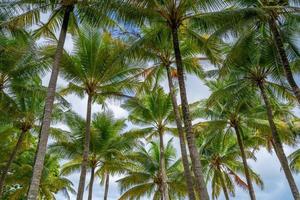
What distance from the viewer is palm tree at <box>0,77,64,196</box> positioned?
1759 centimetres

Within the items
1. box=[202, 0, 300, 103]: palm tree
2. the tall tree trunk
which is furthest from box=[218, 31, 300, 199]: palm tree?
the tall tree trunk

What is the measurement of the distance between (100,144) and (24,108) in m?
4.99

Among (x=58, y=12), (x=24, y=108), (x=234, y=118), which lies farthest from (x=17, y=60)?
(x=234, y=118)

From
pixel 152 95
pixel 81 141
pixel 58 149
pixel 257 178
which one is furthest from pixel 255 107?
pixel 58 149

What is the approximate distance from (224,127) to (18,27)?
13.1 metres

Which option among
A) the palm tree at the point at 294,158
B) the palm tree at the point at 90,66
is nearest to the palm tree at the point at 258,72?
the palm tree at the point at 90,66

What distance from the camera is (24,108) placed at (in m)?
20.1

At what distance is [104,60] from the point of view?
1681 cm

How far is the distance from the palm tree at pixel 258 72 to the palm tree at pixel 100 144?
8595mm

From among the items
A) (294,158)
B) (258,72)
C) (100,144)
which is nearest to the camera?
(258,72)

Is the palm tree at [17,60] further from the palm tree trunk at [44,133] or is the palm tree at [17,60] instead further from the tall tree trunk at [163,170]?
the tall tree trunk at [163,170]

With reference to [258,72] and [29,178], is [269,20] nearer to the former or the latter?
[258,72]

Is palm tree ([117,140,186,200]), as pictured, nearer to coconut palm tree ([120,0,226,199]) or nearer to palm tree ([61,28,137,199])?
palm tree ([61,28,137,199])

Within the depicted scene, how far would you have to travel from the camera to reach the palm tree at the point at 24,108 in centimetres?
1759
